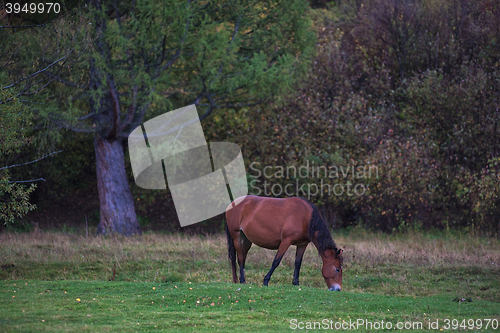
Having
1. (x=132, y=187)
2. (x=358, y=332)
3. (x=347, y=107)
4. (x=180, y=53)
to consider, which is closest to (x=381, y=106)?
(x=347, y=107)

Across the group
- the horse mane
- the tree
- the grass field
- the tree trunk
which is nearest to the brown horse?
the horse mane

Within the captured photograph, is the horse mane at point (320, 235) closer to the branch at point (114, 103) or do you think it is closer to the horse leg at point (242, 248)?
the horse leg at point (242, 248)

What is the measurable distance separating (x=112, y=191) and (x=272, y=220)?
32.2 feet

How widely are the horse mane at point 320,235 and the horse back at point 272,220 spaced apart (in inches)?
4.0

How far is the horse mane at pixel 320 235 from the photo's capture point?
9758 mm

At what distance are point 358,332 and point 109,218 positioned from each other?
12930 millimetres

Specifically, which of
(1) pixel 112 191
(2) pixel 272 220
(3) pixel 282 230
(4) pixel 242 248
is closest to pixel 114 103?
(1) pixel 112 191

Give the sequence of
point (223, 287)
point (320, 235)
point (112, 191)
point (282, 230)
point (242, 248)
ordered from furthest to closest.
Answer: point (112, 191) < point (242, 248) < point (282, 230) < point (320, 235) < point (223, 287)

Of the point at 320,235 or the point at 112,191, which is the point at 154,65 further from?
the point at 320,235

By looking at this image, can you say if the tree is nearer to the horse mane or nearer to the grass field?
the grass field

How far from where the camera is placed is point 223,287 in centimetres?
966

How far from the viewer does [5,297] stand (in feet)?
29.7

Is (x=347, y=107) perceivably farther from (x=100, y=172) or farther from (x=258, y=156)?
(x=100, y=172)

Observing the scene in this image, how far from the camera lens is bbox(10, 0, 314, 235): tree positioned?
52.9 ft
